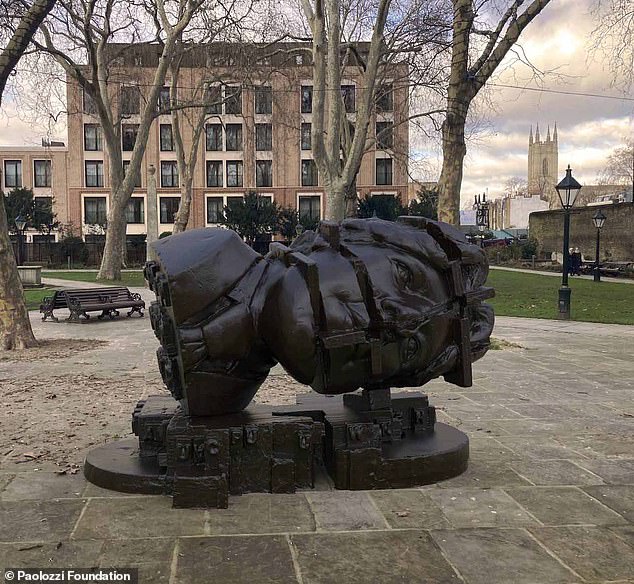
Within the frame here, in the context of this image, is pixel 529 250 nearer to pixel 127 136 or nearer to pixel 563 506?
pixel 127 136

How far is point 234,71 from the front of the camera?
2684 cm

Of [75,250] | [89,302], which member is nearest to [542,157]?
[75,250]

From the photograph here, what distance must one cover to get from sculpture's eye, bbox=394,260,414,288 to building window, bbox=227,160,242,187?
189 feet

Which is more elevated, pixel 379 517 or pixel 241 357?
pixel 241 357

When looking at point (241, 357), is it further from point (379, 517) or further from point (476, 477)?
point (476, 477)

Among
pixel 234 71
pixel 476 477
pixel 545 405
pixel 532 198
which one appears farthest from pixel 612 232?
pixel 532 198

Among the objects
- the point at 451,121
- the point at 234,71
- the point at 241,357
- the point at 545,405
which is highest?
the point at 234,71

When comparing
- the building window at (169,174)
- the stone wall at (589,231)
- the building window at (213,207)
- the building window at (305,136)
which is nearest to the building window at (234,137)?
the building window at (213,207)

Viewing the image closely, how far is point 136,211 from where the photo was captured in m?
61.2

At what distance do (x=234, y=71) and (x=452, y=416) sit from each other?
914 inches

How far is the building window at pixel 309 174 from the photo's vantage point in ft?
196

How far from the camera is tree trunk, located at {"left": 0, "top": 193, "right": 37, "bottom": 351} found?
1048 cm

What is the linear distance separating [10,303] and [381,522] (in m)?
8.81

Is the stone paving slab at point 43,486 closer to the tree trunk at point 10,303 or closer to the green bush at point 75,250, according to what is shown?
the tree trunk at point 10,303
